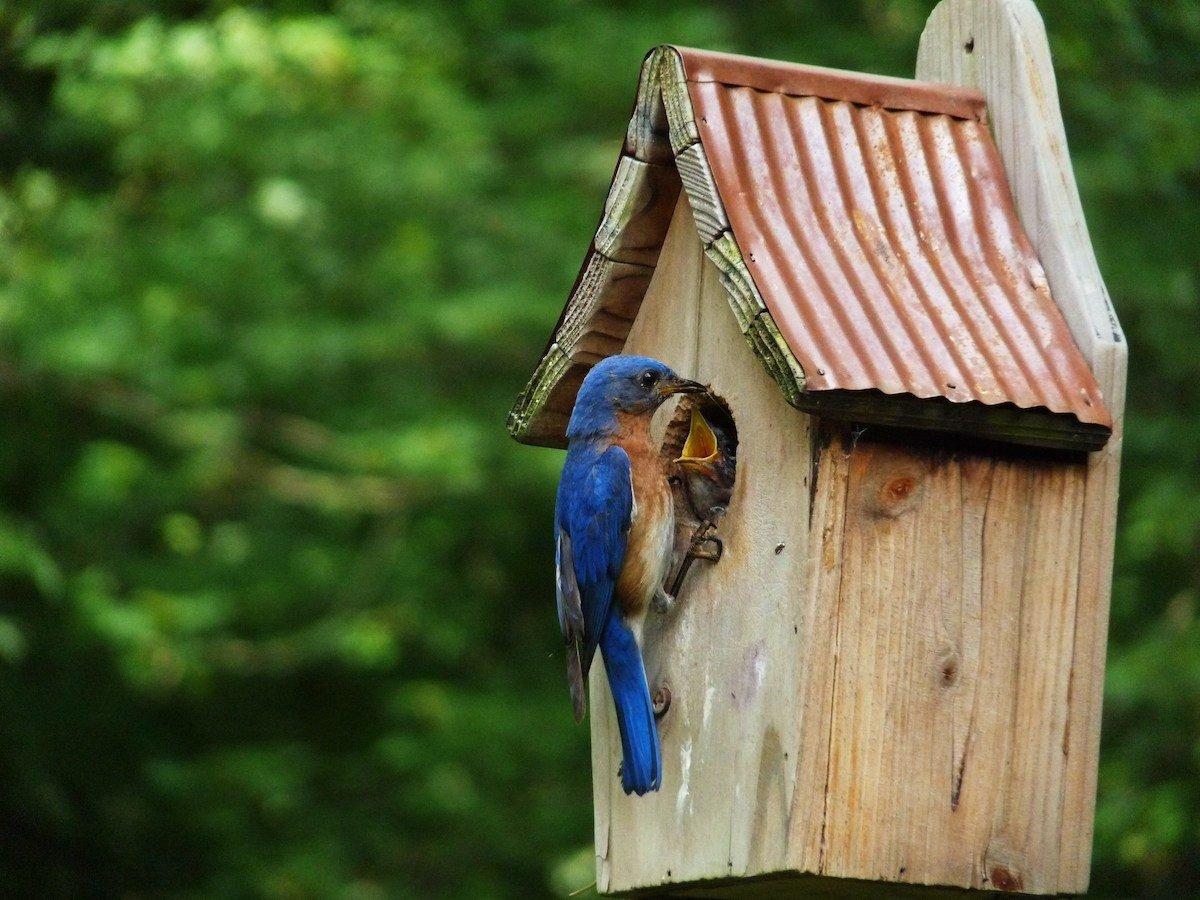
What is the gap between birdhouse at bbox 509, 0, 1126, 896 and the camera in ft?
8.57

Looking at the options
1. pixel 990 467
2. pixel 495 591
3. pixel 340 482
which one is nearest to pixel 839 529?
pixel 990 467

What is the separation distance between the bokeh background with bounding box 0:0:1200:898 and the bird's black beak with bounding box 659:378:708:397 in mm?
3667

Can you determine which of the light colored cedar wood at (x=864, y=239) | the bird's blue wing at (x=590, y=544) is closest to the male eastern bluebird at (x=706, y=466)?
the bird's blue wing at (x=590, y=544)

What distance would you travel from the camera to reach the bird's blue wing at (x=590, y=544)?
10.5 feet

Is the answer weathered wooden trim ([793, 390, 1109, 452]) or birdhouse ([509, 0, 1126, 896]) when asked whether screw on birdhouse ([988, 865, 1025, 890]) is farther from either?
weathered wooden trim ([793, 390, 1109, 452])

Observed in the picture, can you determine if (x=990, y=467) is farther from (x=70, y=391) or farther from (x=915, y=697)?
(x=70, y=391)

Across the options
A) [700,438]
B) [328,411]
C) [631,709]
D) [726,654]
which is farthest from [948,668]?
[328,411]

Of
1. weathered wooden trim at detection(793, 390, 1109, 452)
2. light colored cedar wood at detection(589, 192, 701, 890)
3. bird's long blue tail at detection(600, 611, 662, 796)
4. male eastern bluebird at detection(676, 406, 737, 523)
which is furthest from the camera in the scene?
male eastern bluebird at detection(676, 406, 737, 523)

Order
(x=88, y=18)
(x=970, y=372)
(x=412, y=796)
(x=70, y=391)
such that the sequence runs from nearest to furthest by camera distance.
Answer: (x=970, y=372) → (x=88, y=18) → (x=70, y=391) → (x=412, y=796)

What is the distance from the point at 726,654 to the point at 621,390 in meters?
0.62

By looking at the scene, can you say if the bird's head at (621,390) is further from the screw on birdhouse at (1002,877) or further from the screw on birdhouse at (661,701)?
the screw on birdhouse at (1002,877)

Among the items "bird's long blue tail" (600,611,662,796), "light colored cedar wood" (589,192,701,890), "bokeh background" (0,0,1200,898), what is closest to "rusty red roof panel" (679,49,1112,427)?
"light colored cedar wood" (589,192,701,890)

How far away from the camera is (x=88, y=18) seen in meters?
6.62

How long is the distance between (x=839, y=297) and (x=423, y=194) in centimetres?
503
